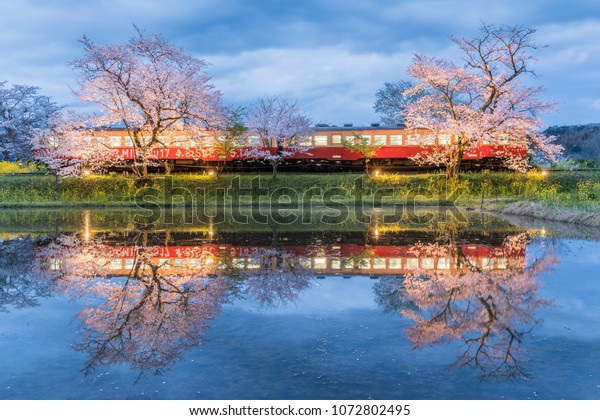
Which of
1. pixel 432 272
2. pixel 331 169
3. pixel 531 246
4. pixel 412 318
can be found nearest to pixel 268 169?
pixel 331 169

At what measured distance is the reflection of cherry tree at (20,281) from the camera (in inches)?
248

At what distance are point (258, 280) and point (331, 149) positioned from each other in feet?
81.7

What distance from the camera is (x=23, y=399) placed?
346 centimetres

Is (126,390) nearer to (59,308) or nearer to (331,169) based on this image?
(59,308)

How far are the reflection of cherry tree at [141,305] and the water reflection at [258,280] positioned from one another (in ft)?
0.05

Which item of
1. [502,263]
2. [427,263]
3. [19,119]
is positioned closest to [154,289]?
[427,263]

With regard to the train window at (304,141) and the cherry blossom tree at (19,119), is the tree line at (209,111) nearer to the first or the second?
the train window at (304,141)

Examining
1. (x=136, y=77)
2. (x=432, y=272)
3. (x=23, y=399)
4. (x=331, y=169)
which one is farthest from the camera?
(x=331, y=169)

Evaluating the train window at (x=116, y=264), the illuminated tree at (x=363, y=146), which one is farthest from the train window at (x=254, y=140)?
the train window at (x=116, y=264)

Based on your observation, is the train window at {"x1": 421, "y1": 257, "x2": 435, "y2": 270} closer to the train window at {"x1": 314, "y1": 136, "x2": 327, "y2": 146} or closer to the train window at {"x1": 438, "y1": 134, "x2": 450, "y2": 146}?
the train window at {"x1": 438, "y1": 134, "x2": 450, "y2": 146}

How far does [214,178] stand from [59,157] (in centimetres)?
836

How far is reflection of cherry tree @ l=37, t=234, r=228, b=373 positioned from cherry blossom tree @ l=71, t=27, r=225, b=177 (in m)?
17.0

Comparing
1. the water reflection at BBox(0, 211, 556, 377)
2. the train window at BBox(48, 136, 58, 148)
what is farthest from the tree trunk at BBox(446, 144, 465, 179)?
the train window at BBox(48, 136, 58, 148)

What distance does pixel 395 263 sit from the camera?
851cm
